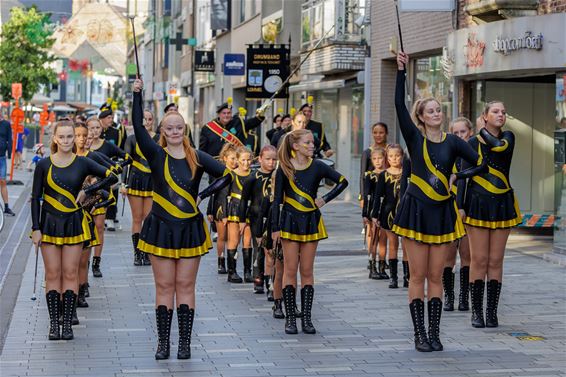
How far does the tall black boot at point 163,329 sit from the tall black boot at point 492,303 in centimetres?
307

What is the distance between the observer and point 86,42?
136 meters

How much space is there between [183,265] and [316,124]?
11.0 metres

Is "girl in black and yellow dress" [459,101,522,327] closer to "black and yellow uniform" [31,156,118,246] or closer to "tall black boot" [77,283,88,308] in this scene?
"black and yellow uniform" [31,156,118,246]

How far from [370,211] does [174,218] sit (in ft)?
16.8

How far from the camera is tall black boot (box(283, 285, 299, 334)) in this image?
34.6 feet

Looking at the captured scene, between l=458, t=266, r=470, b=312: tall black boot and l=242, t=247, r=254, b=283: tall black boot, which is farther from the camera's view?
l=242, t=247, r=254, b=283: tall black boot

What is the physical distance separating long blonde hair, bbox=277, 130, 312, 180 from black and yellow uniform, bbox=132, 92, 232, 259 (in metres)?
1.39

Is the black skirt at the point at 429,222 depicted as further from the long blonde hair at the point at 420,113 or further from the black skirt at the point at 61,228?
the black skirt at the point at 61,228

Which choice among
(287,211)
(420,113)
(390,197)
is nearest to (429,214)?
(420,113)

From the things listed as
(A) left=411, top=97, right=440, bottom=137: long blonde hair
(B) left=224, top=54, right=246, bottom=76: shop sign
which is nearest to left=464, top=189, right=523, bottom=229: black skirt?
(A) left=411, top=97, right=440, bottom=137: long blonde hair

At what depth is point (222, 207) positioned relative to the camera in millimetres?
14492

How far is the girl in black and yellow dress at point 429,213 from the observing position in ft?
31.6

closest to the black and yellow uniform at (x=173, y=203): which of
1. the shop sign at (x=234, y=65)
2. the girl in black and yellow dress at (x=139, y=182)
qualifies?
the girl in black and yellow dress at (x=139, y=182)

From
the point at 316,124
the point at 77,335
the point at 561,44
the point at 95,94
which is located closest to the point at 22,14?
the point at 316,124
